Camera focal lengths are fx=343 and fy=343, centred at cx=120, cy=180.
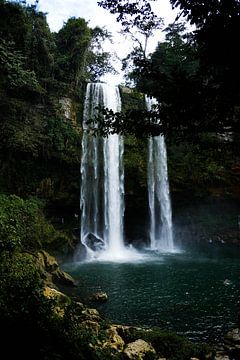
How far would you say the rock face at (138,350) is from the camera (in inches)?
252

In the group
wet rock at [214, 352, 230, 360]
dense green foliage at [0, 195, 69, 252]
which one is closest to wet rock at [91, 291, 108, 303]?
dense green foliage at [0, 195, 69, 252]

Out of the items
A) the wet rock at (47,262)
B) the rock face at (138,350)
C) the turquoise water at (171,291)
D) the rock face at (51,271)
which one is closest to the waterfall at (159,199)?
the turquoise water at (171,291)

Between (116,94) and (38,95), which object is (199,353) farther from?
(116,94)

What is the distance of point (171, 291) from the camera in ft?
41.5

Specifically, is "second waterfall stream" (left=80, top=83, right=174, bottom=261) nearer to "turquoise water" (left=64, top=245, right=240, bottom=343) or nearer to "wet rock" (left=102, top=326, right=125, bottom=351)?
"turquoise water" (left=64, top=245, right=240, bottom=343)

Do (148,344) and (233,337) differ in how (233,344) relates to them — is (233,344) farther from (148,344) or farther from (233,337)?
(148,344)

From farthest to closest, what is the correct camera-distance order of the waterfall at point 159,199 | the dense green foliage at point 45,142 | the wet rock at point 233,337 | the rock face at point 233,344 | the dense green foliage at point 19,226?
the waterfall at point 159,199 < the dense green foliage at point 45,142 < the dense green foliage at point 19,226 < the wet rock at point 233,337 < the rock face at point 233,344

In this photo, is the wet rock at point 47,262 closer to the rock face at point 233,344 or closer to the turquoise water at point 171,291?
the turquoise water at point 171,291

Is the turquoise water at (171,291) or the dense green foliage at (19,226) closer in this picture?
the turquoise water at (171,291)

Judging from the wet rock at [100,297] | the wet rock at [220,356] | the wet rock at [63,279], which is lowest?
the wet rock at [220,356]

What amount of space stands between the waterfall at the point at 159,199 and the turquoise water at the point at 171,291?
170 inches

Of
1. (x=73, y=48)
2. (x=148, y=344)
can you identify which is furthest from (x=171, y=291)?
(x=73, y=48)

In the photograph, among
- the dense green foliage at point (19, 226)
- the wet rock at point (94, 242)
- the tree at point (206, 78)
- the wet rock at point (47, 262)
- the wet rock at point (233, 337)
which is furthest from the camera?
the wet rock at point (94, 242)

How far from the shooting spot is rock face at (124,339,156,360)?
21.0 feet
